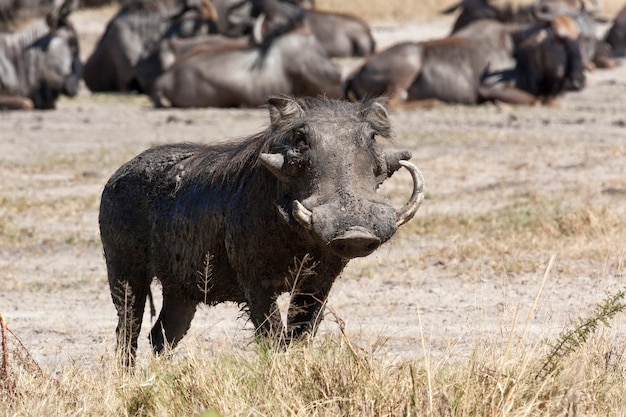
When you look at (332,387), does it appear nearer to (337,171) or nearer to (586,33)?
(337,171)

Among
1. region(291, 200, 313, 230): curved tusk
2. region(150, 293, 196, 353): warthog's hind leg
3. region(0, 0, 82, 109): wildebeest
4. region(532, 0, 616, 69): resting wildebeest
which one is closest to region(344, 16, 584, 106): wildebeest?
region(532, 0, 616, 69): resting wildebeest

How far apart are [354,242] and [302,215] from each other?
206 millimetres

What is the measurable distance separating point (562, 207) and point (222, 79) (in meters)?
8.04

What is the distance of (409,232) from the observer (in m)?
9.24

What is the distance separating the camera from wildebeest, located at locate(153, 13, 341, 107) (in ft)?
55.9

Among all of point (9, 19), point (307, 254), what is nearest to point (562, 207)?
point (307, 254)

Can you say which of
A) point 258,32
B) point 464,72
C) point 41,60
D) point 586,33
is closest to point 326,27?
point 586,33

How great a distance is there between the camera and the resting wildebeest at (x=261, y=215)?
462 centimetres

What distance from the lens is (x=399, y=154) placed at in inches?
195

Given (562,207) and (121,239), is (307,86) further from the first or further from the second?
(121,239)

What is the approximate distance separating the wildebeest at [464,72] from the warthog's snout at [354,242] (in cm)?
1269

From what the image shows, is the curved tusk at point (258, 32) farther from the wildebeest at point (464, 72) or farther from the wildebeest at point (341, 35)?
the wildebeest at point (341, 35)

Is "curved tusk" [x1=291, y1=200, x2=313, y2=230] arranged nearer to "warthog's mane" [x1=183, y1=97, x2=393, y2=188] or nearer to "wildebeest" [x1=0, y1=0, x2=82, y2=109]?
"warthog's mane" [x1=183, y1=97, x2=393, y2=188]

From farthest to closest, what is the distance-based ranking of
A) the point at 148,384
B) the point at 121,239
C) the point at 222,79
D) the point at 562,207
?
the point at 222,79
the point at 562,207
the point at 121,239
the point at 148,384
